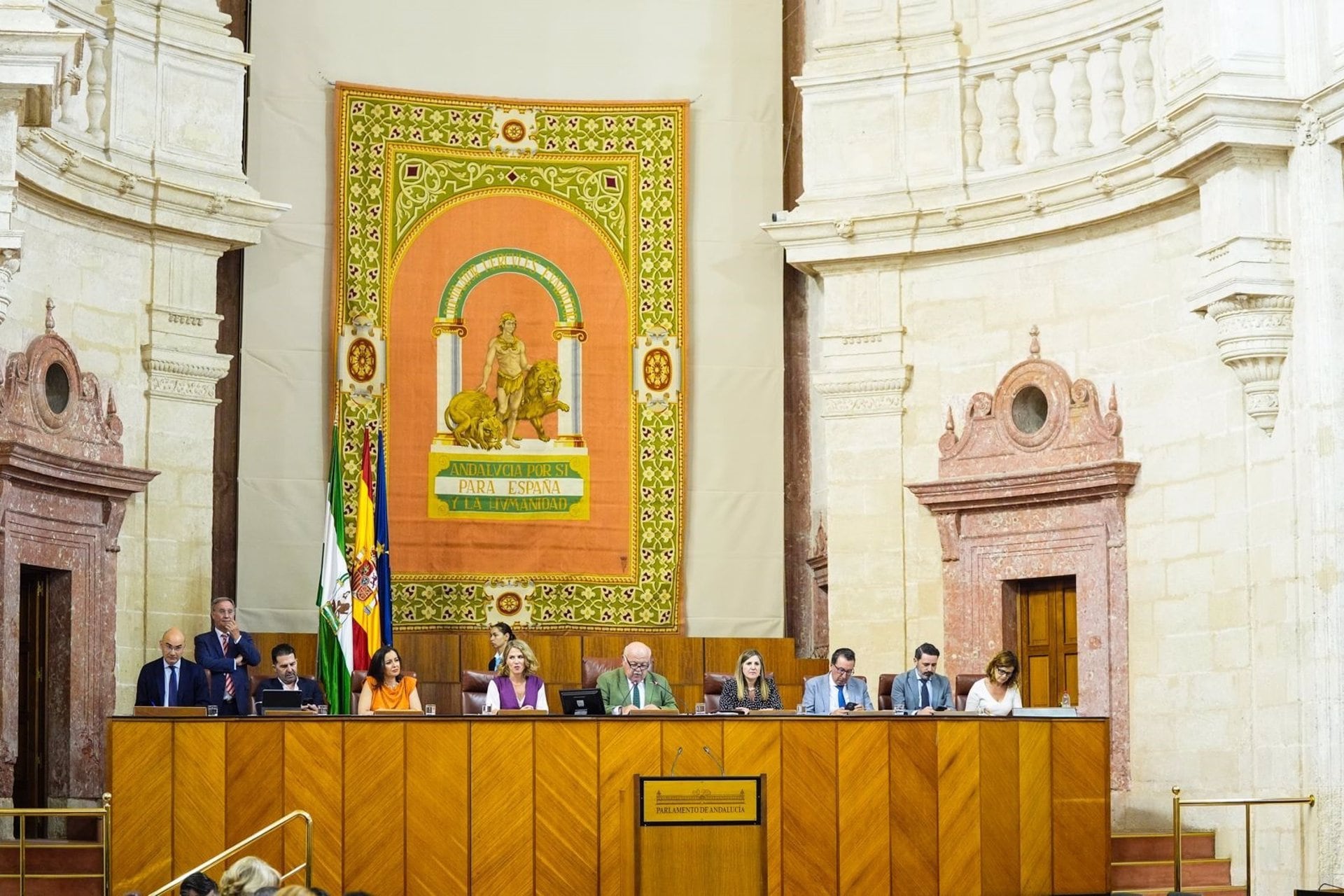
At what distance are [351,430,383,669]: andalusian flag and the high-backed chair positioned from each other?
3.61m

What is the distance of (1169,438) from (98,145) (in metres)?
6.86

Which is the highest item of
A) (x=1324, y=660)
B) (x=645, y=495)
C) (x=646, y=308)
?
(x=646, y=308)

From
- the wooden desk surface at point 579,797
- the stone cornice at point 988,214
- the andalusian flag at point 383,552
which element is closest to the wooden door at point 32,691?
the andalusian flag at point 383,552

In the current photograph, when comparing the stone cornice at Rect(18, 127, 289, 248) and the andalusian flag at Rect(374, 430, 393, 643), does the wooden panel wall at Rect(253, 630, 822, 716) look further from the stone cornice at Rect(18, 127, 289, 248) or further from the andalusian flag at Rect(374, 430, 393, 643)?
the stone cornice at Rect(18, 127, 289, 248)

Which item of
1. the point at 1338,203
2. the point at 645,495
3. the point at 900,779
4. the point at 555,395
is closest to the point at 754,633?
the point at 645,495

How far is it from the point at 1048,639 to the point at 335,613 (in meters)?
4.56

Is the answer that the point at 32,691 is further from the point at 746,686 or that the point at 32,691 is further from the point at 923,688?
the point at 923,688

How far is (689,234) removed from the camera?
14.5 m

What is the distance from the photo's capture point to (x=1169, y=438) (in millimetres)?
12109

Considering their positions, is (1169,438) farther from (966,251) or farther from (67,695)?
(67,695)

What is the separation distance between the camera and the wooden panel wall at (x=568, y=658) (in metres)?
13.3

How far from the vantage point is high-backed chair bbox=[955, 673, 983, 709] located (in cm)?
1138

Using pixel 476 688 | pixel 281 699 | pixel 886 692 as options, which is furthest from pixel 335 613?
pixel 886 692

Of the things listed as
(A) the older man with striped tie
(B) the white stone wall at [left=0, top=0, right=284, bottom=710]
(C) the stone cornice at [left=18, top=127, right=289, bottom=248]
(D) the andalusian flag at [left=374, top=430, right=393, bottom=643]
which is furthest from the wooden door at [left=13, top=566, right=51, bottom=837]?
(C) the stone cornice at [left=18, top=127, right=289, bottom=248]
